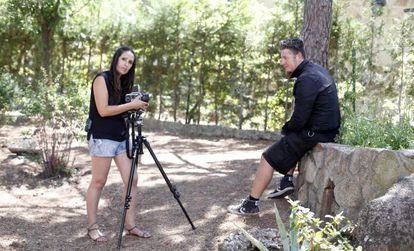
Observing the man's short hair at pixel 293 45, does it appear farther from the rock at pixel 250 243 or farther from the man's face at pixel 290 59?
the rock at pixel 250 243

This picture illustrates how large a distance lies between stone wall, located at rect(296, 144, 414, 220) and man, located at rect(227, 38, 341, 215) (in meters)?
0.17

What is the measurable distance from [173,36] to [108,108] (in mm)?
7427

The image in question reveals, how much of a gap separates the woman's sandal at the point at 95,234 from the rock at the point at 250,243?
3.33 feet

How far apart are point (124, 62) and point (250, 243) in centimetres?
170

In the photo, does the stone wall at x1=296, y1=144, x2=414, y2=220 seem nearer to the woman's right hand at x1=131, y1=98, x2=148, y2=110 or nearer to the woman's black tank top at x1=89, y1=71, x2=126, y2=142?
the woman's right hand at x1=131, y1=98, x2=148, y2=110

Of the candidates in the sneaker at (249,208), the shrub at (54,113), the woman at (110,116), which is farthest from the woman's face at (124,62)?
the shrub at (54,113)

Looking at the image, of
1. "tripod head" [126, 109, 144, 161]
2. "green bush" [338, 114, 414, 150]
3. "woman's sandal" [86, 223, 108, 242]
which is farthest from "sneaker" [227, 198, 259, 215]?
"woman's sandal" [86, 223, 108, 242]

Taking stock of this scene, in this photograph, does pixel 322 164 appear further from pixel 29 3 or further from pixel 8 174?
pixel 29 3

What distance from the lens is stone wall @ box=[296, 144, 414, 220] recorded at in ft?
13.1

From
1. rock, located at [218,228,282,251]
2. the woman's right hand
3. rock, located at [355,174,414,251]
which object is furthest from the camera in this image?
the woman's right hand

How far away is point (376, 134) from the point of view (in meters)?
4.50

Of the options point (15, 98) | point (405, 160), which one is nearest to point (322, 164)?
point (405, 160)

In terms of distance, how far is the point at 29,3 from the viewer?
10.1 meters

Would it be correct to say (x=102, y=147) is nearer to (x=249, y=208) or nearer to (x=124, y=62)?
(x=124, y=62)
